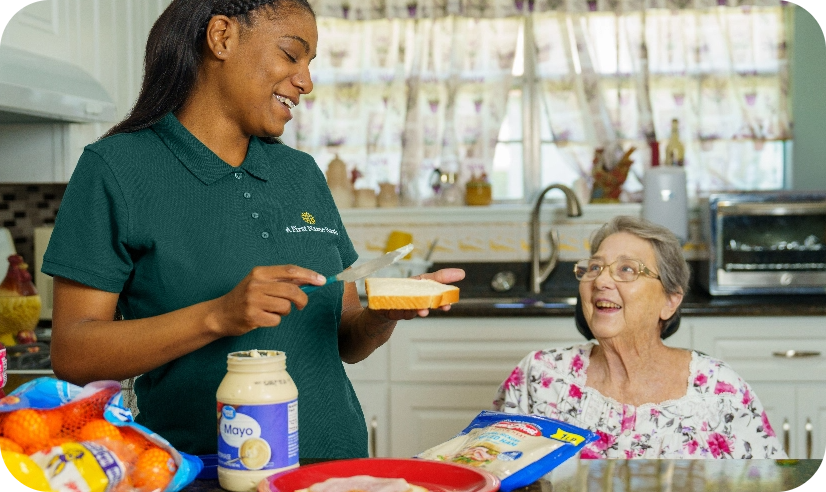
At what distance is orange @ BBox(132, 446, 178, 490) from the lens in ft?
2.97

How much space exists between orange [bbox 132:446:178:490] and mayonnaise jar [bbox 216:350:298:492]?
62mm

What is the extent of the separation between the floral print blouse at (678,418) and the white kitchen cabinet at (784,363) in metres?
1.28

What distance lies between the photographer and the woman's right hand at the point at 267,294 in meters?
1.01

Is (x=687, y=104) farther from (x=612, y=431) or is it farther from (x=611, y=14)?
(x=612, y=431)

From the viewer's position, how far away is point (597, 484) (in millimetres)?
1001

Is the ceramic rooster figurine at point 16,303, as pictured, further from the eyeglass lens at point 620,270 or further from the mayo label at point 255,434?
the mayo label at point 255,434

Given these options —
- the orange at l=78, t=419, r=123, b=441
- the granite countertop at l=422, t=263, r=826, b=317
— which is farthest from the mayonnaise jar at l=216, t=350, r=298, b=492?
the granite countertop at l=422, t=263, r=826, b=317

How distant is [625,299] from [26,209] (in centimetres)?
233

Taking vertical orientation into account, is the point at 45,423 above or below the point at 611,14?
below

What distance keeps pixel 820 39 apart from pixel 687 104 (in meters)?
0.65

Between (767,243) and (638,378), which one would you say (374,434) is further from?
(767,243)

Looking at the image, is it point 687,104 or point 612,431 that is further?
point 687,104

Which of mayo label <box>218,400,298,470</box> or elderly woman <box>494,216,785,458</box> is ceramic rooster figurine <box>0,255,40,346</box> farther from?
mayo label <box>218,400,298,470</box>

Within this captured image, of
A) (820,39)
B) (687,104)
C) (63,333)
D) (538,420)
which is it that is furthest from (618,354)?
Answer: (820,39)
